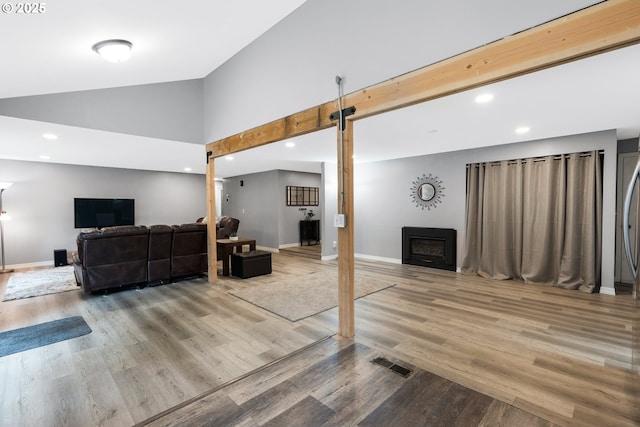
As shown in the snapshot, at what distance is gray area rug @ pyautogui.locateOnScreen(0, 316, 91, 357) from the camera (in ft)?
9.10

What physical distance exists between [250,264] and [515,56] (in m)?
4.71

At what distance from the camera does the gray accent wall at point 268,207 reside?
341 inches

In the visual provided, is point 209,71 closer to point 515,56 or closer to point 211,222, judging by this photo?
point 211,222

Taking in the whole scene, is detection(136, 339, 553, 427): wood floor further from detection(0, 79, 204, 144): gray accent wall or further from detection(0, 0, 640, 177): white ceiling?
detection(0, 79, 204, 144): gray accent wall

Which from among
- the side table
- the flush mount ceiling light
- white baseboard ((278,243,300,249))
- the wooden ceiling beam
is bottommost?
white baseboard ((278,243,300,249))

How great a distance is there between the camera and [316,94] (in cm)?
317

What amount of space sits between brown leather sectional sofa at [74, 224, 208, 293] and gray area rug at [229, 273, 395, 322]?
1294mm

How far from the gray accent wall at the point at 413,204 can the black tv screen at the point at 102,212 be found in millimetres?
5540

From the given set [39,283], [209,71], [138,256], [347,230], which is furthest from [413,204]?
[39,283]

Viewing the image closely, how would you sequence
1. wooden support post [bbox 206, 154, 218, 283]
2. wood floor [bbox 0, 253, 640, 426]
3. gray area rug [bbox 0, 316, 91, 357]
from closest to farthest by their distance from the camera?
wood floor [bbox 0, 253, 640, 426] → gray area rug [bbox 0, 316, 91, 357] → wooden support post [bbox 206, 154, 218, 283]

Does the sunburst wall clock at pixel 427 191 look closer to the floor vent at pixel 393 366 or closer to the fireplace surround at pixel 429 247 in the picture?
the fireplace surround at pixel 429 247

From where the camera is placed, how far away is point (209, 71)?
4.88 m

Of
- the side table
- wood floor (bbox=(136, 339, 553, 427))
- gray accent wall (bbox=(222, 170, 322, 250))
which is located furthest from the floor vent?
gray accent wall (bbox=(222, 170, 322, 250))
